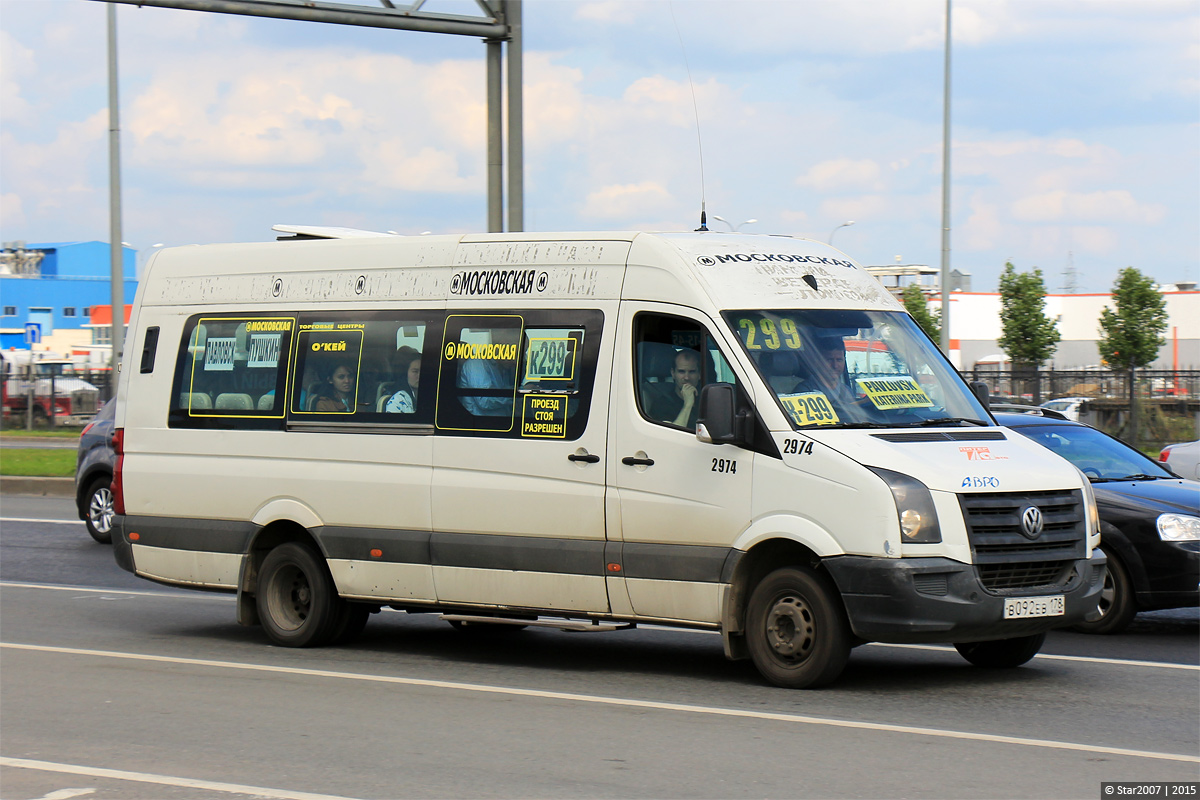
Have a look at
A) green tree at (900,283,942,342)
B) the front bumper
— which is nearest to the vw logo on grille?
the front bumper

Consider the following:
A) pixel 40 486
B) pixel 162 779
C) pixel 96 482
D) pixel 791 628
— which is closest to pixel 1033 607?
pixel 791 628

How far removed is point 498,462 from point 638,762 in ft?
9.69

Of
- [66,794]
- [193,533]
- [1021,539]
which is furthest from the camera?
[193,533]

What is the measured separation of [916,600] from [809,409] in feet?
4.05

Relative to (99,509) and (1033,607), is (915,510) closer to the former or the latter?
(1033,607)

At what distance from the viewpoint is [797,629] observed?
7824mm

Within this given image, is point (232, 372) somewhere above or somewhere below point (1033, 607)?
above

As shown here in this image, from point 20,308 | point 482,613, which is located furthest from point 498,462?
point 20,308

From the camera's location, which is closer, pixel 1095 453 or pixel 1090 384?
pixel 1095 453

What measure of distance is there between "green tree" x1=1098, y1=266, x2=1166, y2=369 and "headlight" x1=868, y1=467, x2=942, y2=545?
48.9 metres

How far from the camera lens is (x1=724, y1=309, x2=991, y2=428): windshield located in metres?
8.03

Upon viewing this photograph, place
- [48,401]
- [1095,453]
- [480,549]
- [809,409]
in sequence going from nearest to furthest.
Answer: [809,409] < [480,549] < [1095,453] < [48,401]

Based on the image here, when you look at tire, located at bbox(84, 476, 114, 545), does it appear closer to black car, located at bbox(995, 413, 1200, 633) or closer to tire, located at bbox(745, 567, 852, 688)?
tire, located at bbox(745, 567, 852, 688)

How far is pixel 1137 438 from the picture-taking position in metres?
26.4
